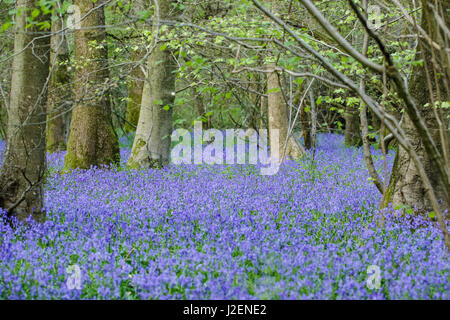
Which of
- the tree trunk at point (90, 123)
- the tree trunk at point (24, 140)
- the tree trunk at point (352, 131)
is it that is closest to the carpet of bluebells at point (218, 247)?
the tree trunk at point (24, 140)

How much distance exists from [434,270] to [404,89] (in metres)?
1.66

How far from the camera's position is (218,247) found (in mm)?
4305

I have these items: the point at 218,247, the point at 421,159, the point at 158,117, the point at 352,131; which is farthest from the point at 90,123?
the point at 352,131

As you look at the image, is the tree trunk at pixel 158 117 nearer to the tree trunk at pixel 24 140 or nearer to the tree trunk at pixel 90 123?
the tree trunk at pixel 90 123

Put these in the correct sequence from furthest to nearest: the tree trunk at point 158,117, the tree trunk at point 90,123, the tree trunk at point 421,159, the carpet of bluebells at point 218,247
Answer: the tree trunk at point 158,117
the tree trunk at point 90,123
the tree trunk at point 421,159
the carpet of bluebells at point 218,247

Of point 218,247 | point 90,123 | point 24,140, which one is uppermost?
point 90,123

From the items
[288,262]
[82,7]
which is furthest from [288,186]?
[82,7]

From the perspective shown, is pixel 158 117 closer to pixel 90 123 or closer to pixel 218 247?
pixel 90 123

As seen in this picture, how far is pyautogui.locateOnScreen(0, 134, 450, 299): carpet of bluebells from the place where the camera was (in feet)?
11.4

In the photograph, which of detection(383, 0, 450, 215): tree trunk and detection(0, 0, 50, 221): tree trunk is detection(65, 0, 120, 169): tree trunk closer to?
detection(0, 0, 50, 221): tree trunk

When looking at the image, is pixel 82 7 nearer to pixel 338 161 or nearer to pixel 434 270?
pixel 338 161

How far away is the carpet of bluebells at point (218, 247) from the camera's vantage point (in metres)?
3.46

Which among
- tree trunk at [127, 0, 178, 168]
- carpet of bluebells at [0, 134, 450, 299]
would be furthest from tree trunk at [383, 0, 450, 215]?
tree trunk at [127, 0, 178, 168]
